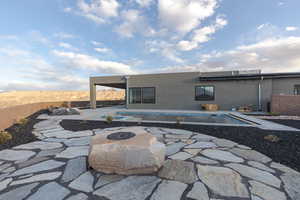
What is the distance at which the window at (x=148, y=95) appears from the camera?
13.0 metres

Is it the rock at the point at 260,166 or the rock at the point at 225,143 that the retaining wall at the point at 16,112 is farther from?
the rock at the point at 260,166

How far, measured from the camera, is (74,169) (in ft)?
8.07

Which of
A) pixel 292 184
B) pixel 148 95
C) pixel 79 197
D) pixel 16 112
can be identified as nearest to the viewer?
pixel 79 197

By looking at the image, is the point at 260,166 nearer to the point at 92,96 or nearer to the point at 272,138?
the point at 272,138

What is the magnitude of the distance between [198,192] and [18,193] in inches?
103

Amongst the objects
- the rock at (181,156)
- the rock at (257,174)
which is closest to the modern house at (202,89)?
the rock at (181,156)

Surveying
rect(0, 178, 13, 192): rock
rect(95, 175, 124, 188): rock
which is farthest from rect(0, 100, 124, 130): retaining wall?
rect(95, 175, 124, 188): rock

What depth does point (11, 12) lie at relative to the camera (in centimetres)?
678

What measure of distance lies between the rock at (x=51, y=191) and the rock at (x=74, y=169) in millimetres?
164

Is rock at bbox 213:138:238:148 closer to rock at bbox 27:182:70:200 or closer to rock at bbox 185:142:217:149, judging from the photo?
rock at bbox 185:142:217:149

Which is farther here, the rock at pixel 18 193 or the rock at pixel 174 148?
the rock at pixel 174 148

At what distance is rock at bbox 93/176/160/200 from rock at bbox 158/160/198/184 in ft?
0.80

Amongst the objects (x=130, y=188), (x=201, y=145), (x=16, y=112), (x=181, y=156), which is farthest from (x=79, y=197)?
(x=16, y=112)

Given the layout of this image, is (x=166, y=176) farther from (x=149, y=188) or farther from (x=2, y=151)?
(x=2, y=151)
